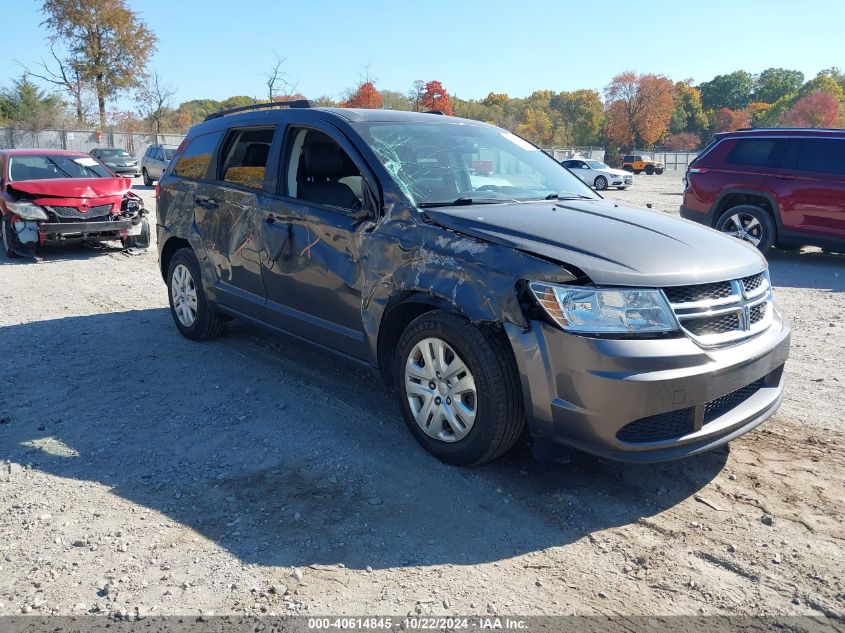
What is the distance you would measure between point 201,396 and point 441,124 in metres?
2.57

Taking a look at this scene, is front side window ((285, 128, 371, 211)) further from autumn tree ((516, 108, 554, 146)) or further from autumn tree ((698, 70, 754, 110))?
autumn tree ((698, 70, 754, 110))

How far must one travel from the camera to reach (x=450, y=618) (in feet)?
8.64

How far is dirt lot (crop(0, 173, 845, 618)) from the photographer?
2783 mm

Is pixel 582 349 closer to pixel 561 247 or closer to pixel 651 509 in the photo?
pixel 561 247

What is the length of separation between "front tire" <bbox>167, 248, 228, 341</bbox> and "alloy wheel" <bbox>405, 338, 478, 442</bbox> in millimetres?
2693

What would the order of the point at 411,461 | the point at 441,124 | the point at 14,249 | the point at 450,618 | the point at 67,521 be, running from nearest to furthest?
the point at 450,618 < the point at 67,521 < the point at 411,461 < the point at 441,124 < the point at 14,249

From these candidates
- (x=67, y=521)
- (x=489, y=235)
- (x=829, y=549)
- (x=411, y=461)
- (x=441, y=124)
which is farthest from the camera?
(x=441, y=124)

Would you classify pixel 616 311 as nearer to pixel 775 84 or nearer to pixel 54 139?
pixel 54 139

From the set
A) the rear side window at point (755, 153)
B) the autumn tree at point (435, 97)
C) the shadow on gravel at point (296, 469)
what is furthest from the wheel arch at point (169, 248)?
the autumn tree at point (435, 97)

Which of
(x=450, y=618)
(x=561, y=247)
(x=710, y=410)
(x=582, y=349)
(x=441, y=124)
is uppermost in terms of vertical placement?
(x=441, y=124)

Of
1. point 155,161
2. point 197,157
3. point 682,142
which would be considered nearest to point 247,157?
point 197,157

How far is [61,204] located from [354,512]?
29.2ft

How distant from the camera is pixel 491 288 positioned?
3.37 m

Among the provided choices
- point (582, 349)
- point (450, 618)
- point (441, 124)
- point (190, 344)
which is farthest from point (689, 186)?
point (450, 618)
